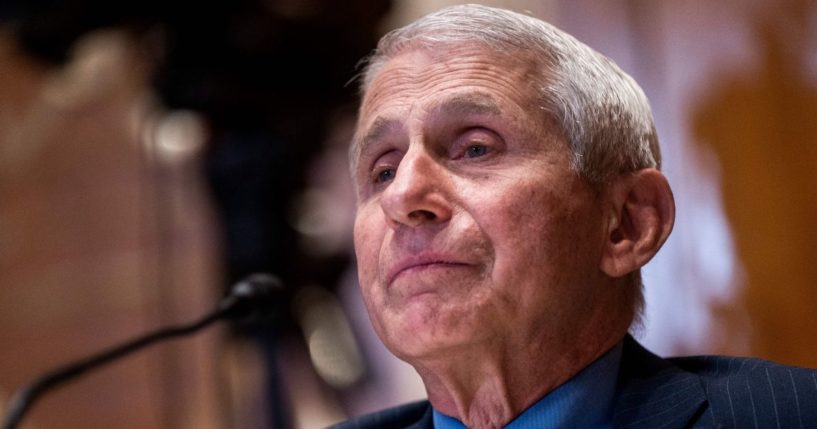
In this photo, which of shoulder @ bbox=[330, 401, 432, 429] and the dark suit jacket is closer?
the dark suit jacket

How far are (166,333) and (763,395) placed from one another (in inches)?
38.6

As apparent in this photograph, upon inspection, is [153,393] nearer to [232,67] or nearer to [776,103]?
[232,67]

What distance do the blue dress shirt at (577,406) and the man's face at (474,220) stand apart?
0.08 metres

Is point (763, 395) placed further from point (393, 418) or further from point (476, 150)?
point (393, 418)

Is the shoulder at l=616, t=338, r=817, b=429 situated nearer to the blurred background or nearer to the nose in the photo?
the blurred background

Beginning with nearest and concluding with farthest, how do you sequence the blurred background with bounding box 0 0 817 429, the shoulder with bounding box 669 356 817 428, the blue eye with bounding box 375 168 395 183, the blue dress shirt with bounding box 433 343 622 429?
the shoulder with bounding box 669 356 817 428 → the blue dress shirt with bounding box 433 343 622 429 → the blue eye with bounding box 375 168 395 183 → the blurred background with bounding box 0 0 817 429

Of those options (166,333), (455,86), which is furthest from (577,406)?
(166,333)

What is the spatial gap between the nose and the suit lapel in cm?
40

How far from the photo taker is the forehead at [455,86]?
158 cm

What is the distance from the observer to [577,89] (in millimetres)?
1614

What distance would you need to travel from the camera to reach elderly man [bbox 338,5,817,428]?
1.49 metres

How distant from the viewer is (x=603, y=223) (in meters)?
1.61

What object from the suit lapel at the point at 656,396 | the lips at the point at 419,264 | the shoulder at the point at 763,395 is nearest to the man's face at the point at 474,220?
the lips at the point at 419,264

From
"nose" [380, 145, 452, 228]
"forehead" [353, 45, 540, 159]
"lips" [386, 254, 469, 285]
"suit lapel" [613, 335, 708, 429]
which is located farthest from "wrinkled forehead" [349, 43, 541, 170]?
"suit lapel" [613, 335, 708, 429]
